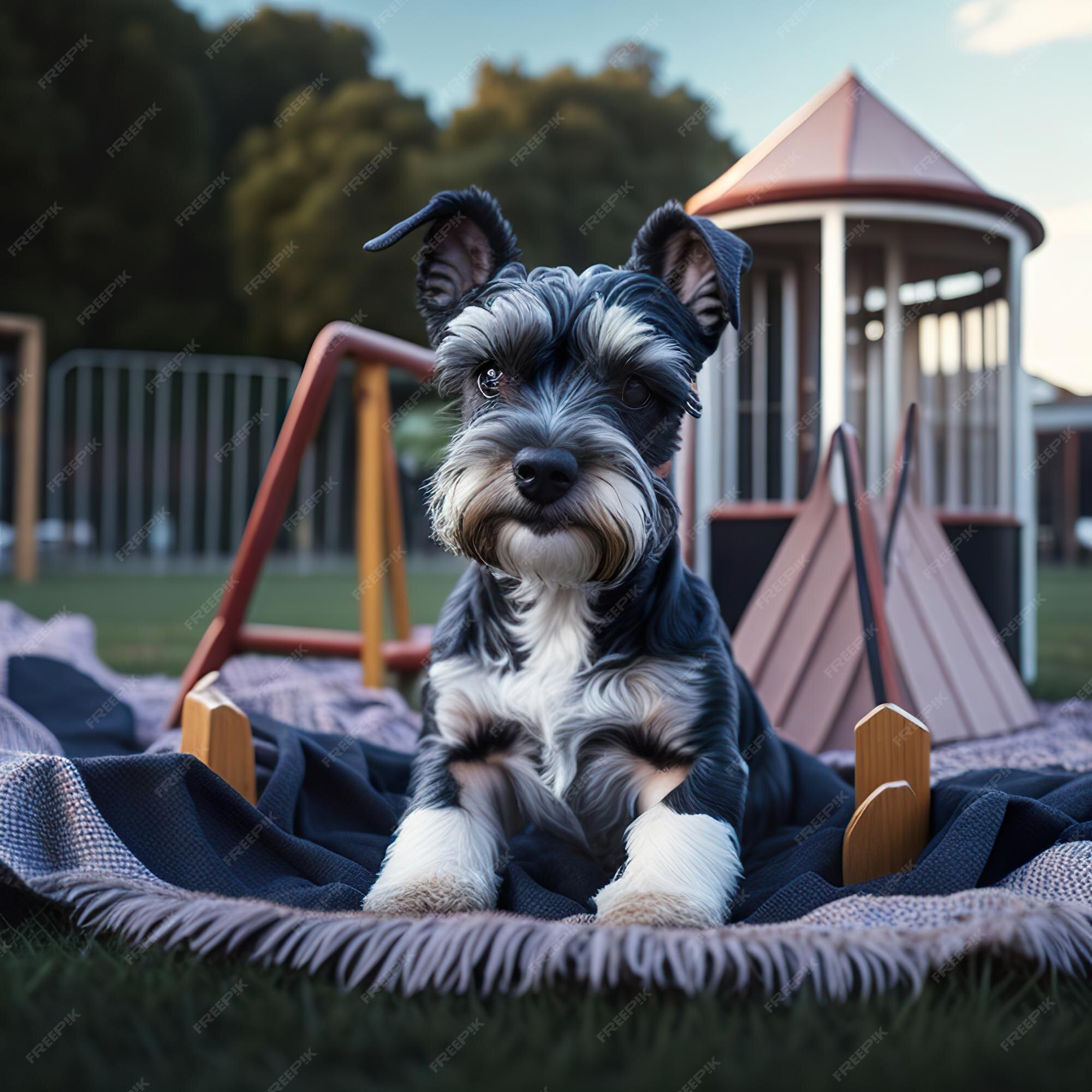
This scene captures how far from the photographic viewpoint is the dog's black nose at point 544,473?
184 centimetres

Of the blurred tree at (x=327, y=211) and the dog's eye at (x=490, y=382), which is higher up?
the blurred tree at (x=327, y=211)

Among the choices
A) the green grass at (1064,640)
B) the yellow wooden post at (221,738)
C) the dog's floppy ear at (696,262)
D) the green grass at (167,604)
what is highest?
the dog's floppy ear at (696,262)

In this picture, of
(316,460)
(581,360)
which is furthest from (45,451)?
(581,360)

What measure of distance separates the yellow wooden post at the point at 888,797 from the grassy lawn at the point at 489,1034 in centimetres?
53

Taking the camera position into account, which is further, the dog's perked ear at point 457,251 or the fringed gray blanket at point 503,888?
the dog's perked ear at point 457,251

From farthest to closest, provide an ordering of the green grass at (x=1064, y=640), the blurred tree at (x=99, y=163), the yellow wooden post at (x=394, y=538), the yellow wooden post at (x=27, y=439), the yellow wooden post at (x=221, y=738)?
the blurred tree at (x=99, y=163) < the yellow wooden post at (x=27, y=439) < the green grass at (x=1064, y=640) < the yellow wooden post at (x=394, y=538) < the yellow wooden post at (x=221, y=738)

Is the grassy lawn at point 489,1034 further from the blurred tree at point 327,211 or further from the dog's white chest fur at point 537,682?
the blurred tree at point 327,211

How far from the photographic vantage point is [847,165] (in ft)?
13.7

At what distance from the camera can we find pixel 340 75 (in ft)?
81.4

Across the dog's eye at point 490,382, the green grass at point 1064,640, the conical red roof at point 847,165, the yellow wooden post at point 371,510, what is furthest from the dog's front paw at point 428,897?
the green grass at point 1064,640

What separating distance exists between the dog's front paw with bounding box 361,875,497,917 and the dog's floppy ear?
1264 mm

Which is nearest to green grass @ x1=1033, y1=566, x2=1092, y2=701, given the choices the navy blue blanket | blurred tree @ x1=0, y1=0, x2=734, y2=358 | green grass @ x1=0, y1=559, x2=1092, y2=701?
green grass @ x1=0, y1=559, x2=1092, y2=701

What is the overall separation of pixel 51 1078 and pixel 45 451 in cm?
1880

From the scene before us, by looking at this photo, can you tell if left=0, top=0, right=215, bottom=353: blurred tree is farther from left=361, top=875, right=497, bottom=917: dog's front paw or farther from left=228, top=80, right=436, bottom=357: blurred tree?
left=361, top=875, right=497, bottom=917: dog's front paw
